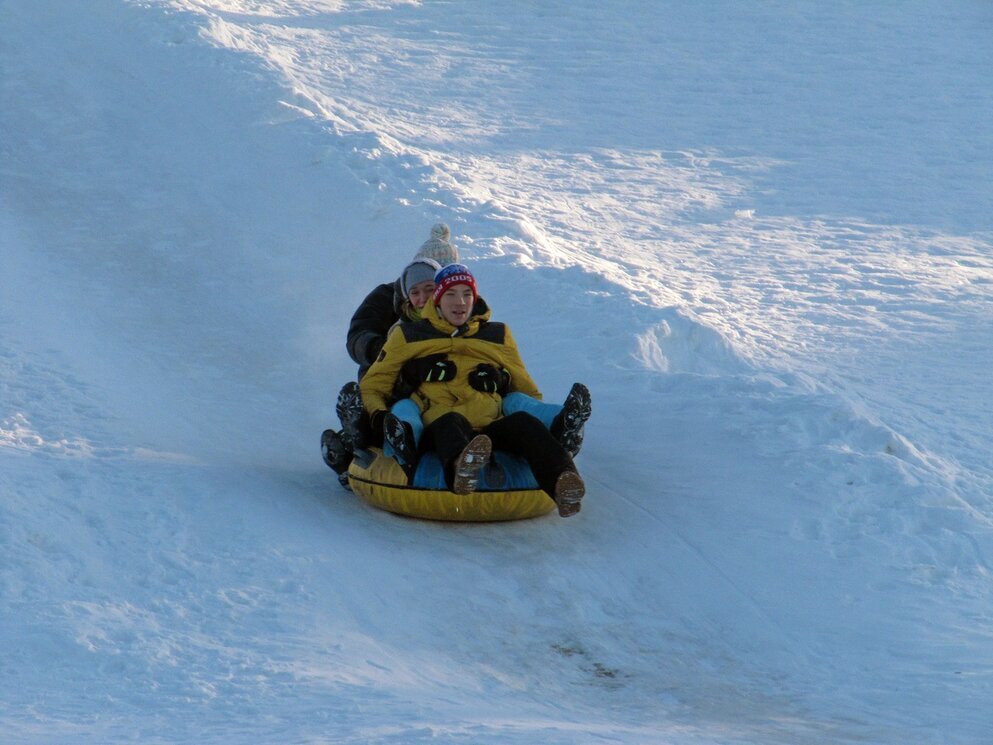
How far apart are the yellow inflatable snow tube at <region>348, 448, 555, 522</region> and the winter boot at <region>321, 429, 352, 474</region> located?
10.6 inches

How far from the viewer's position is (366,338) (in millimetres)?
6660

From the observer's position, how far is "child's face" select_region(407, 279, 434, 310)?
6.53 m

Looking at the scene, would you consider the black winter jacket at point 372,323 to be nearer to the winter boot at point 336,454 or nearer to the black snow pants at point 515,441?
the winter boot at point 336,454

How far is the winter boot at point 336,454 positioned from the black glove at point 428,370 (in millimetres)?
478

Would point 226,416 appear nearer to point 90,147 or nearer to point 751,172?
point 90,147

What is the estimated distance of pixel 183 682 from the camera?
4.03 metres

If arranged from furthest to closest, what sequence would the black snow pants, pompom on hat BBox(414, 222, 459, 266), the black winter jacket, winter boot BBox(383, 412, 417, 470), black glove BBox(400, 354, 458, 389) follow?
pompom on hat BBox(414, 222, 459, 266) < the black winter jacket < black glove BBox(400, 354, 458, 389) < winter boot BBox(383, 412, 417, 470) < the black snow pants

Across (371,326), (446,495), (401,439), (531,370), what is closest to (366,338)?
(371,326)

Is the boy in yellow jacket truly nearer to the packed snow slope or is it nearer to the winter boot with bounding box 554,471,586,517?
the winter boot with bounding box 554,471,586,517

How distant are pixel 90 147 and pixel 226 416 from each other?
17.3ft

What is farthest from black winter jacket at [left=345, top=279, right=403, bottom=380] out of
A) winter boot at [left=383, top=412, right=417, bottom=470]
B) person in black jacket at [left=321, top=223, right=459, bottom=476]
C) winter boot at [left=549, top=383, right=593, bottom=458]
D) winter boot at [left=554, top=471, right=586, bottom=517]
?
winter boot at [left=554, top=471, right=586, bottom=517]

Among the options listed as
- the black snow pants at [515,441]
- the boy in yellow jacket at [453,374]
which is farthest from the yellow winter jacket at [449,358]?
the black snow pants at [515,441]

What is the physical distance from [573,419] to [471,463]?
1.86 feet

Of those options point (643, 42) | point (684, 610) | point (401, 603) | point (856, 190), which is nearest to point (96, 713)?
point (401, 603)
